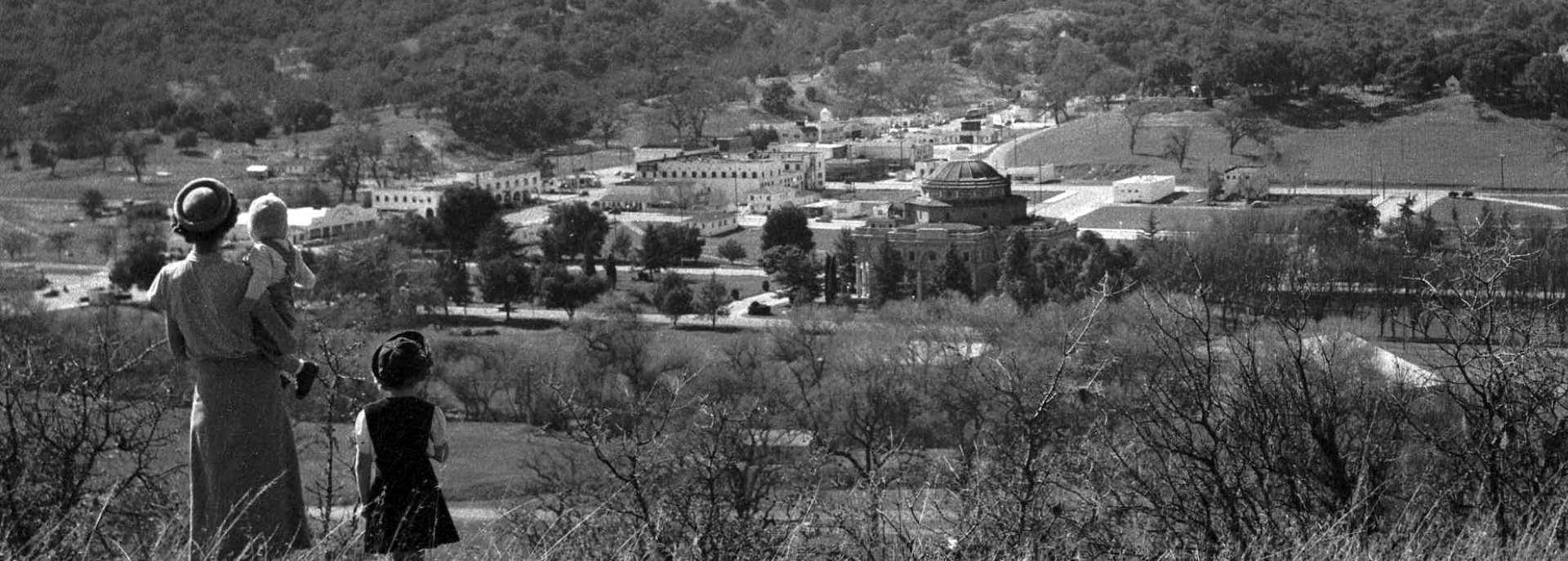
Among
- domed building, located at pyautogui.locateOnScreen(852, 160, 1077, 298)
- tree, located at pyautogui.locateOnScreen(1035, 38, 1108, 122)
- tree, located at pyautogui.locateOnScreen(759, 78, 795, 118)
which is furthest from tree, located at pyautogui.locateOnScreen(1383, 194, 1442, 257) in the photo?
tree, located at pyautogui.locateOnScreen(759, 78, 795, 118)

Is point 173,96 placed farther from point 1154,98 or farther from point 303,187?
point 1154,98

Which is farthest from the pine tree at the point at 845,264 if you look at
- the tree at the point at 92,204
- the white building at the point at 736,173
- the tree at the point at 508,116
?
the tree at the point at 508,116

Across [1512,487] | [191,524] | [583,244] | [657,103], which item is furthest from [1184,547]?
[657,103]

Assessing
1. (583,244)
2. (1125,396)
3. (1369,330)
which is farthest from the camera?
(583,244)

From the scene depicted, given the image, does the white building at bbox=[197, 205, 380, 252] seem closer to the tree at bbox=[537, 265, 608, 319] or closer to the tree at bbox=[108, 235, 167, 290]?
the tree at bbox=[108, 235, 167, 290]

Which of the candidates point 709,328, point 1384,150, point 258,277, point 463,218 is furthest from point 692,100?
point 258,277

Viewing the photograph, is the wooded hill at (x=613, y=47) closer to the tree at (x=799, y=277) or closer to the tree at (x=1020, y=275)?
the tree at (x=1020, y=275)
